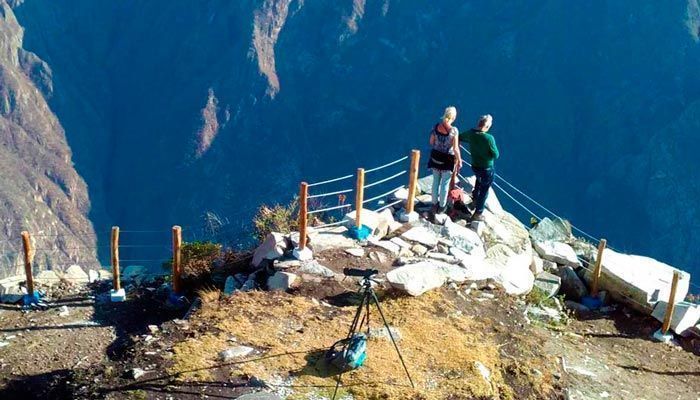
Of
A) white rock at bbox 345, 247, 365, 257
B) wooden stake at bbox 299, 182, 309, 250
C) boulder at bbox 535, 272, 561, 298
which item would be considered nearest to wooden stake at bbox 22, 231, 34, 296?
wooden stake at bbox 299, 182, 309, 250

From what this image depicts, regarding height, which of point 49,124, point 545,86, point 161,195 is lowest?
point 161,195

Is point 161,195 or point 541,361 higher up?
point 541,361

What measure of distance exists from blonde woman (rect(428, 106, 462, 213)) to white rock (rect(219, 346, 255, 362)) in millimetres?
4623

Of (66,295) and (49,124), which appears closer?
(66,295)

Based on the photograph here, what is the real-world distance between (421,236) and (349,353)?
3984 millimetres

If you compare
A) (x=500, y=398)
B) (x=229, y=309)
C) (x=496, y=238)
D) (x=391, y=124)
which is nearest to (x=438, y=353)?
(x=500, y=398)

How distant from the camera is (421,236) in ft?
34.8

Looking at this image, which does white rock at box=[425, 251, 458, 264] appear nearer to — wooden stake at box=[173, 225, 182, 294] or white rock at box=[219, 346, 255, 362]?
wooden stake at box=[173, 225, 182, 294]

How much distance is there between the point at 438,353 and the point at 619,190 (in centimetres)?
6507

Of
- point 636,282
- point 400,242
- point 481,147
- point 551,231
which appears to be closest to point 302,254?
point 400,242

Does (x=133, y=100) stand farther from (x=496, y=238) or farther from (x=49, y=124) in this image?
(x=496, y=238)

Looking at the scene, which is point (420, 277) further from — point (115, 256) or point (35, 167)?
point (35, 167)

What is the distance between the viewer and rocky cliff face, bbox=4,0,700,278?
223ft

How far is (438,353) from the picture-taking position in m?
7.51
